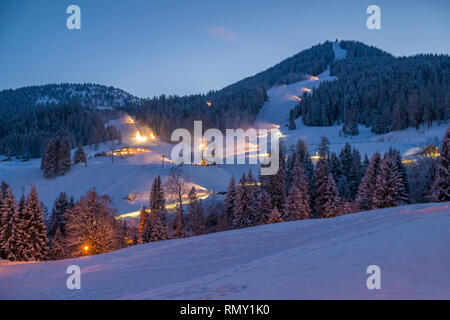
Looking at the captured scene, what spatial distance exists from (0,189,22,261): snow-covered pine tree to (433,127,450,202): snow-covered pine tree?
36170 mm

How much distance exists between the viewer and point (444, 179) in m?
23.0

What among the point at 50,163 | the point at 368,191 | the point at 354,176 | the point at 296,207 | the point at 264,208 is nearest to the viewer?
the point at 296,207

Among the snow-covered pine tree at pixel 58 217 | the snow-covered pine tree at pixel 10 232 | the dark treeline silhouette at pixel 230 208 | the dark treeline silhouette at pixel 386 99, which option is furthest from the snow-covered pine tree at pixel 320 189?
the dark treeline silhouette at pixel 386 99

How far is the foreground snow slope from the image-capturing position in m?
5.50

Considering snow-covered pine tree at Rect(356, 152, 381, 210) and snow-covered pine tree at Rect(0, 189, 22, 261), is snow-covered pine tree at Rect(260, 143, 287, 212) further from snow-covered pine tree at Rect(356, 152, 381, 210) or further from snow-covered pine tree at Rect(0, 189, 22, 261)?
snow-covered pine tree at Rect(0, 189, 22, 261)

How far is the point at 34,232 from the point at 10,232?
1.88 meters

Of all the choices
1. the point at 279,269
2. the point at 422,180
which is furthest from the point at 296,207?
the point at 279,269

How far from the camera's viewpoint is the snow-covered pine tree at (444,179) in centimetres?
2267

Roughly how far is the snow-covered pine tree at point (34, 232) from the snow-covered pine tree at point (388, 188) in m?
31.7

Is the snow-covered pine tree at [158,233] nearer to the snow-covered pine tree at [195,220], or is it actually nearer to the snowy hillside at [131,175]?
the snow-covered pine tree at [195,220]

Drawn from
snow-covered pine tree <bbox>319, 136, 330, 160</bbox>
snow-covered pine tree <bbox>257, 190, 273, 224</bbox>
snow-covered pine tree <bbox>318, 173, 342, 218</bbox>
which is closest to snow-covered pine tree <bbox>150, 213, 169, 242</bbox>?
snow-covered pine tree <bbox>257, 190, 273, 224</bbox>

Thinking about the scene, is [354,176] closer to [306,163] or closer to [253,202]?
[306,163]

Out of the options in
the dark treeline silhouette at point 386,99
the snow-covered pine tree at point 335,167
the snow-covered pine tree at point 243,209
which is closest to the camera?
the snow-covered pine tree at point 243,209

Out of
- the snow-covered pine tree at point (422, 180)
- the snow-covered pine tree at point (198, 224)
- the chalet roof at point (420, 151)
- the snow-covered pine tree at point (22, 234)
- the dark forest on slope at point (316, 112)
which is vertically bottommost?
the snow-covered pine tree at point (198, 224)
